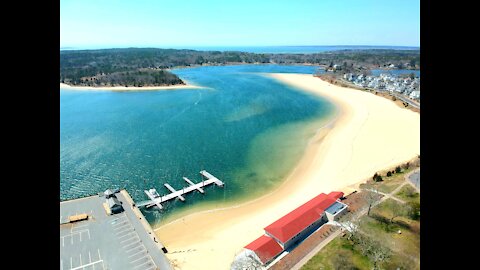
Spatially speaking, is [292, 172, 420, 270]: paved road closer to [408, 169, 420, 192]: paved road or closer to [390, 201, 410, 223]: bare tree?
[408, 169, 420, 192]: paved road

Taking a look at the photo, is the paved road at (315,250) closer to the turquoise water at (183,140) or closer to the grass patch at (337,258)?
the grass patch at (337,258)

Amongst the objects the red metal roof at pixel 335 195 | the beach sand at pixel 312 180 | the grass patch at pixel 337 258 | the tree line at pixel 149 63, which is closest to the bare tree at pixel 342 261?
the grass patch at pixel 337 258

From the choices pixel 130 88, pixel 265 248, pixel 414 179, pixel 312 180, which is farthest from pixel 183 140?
pixel 130 88

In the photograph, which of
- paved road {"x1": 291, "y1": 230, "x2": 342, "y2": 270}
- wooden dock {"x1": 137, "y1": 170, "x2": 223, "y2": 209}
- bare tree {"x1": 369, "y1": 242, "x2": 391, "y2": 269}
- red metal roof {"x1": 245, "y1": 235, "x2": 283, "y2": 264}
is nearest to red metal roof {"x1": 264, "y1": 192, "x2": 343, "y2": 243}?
red metal roof {"x1": 245, "y1": 235, "x2": 283, "y2": 264}

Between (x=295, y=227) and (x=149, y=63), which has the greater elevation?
(x=149, y=63)

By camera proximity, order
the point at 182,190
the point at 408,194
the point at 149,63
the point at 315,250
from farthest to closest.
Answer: the point at 149,63, the point at 182,190, the point at 408,194, the point at 315,250

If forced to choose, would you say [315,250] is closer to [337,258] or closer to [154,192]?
[337,258]
